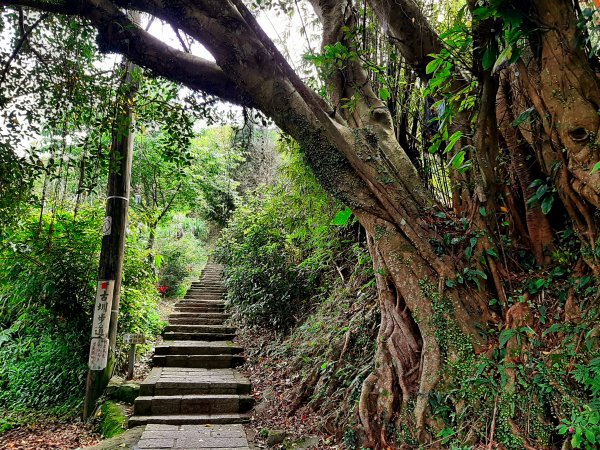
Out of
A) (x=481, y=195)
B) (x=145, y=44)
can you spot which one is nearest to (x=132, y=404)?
(x=145, y=44)

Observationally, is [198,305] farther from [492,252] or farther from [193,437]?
[492,252]

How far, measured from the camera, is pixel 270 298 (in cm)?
665

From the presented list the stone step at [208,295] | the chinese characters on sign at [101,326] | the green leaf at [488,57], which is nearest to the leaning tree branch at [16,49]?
the chinese characters on sign at [101,326]

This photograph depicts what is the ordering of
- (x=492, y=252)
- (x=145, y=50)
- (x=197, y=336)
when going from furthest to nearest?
(x=197, y=336) → (x=145, y=50) → (x=492, y=252)

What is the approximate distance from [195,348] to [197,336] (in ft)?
2.62

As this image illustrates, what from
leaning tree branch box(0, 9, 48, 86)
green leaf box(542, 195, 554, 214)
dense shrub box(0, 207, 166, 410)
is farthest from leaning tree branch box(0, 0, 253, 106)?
dense shrub box(0, 207, 166, 410)

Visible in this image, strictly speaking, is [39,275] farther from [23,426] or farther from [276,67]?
[276,67]

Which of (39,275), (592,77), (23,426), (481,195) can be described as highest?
(592,77)

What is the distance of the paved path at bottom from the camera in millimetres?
3748

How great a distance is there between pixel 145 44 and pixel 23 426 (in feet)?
16.2

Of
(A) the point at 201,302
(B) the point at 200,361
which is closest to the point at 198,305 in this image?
(A) the point at 201,302

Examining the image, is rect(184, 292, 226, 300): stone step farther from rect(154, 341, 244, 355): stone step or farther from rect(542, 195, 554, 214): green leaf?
rect(542, 195, 554, 214): green leaf

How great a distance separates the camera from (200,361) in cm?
594

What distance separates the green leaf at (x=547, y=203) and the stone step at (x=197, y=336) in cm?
584
